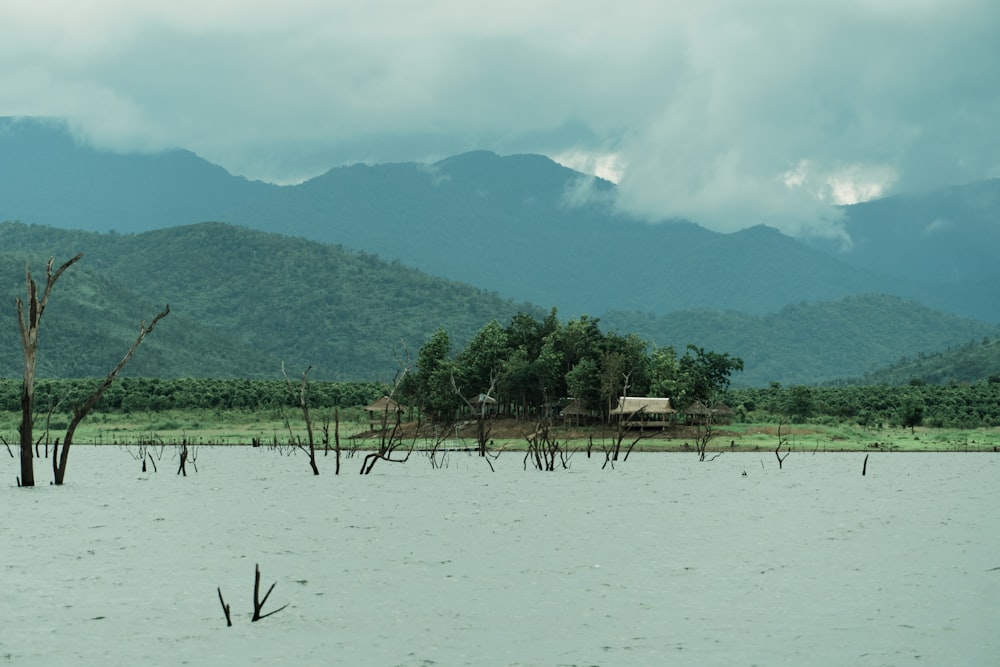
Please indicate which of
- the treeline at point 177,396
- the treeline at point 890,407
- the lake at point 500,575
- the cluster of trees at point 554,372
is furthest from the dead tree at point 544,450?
the treeline at point 177,396

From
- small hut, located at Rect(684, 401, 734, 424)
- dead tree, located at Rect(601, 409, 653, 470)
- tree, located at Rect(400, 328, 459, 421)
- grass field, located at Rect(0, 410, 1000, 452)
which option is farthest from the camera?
small hut, located at Rect(684, 401, 734, 424)

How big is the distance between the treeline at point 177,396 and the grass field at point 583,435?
767 centimetres

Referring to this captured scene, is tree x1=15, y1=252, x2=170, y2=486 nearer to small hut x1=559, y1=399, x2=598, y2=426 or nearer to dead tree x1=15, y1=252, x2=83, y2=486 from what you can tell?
dead tree x1=15, y1=252, x2=83, y2=486

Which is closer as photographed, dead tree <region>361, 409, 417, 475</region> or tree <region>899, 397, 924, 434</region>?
A: dead tree <region>361, 409, 417, 475</region>

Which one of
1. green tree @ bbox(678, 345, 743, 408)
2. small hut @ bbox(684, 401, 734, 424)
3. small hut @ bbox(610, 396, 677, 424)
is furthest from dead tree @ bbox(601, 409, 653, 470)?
green tree @ bbox(678, 345, 743, 408)

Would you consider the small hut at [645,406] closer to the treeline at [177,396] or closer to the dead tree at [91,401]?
the treeline at [177,396]

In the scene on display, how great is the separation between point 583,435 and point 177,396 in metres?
52.5

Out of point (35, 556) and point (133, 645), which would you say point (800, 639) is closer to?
point (133, 645)

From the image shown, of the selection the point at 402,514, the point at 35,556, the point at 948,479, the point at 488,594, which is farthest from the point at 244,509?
the point at 948,479

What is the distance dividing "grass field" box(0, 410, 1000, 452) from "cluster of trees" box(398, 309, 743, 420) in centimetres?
305

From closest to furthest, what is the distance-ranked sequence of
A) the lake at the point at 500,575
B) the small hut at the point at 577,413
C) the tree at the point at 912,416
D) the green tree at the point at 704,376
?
the lake at the point at 500,575, the small hut at the point at 577,413, the green tree at the point at 704,376, the tree at the point at 912,416

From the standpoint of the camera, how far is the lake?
808 inches

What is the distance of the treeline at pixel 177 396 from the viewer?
12962 centimetres

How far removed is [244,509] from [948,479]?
4045 centimetres
